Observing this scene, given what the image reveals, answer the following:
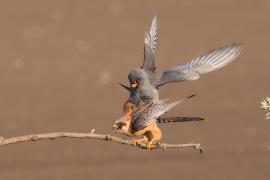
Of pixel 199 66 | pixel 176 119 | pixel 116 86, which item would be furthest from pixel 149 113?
pixel 116 86

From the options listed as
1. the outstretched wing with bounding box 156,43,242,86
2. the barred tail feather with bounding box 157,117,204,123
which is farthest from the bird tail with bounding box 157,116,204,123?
the outstretched wing with bounding box 156,43,242,86

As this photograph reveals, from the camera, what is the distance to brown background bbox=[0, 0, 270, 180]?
16156 millimetres

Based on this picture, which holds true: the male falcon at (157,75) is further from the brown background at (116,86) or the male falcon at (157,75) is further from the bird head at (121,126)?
the brown background at (116,86)

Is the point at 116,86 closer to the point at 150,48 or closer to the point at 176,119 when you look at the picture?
the point at 150,48

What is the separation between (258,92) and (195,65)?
15.2 m

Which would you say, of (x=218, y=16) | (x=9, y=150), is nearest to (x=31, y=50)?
(x=9, y=150)

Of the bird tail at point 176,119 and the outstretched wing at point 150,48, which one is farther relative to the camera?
the outstretched wing at point 150,48

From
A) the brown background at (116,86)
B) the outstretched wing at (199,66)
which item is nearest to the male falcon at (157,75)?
the outstretched wing at (199,66)

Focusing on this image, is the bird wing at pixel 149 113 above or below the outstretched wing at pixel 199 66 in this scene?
below

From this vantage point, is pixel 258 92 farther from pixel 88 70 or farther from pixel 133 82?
pixel 133 82

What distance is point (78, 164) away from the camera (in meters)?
16.0

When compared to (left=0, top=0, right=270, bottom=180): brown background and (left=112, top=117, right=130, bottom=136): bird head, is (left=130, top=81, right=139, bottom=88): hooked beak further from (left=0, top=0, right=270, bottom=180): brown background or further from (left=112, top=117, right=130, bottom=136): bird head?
(left=0, top=0, right=270, bottom=180): brown background

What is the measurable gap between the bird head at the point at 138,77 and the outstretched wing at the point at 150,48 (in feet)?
0.13

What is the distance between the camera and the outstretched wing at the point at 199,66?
2629mm
